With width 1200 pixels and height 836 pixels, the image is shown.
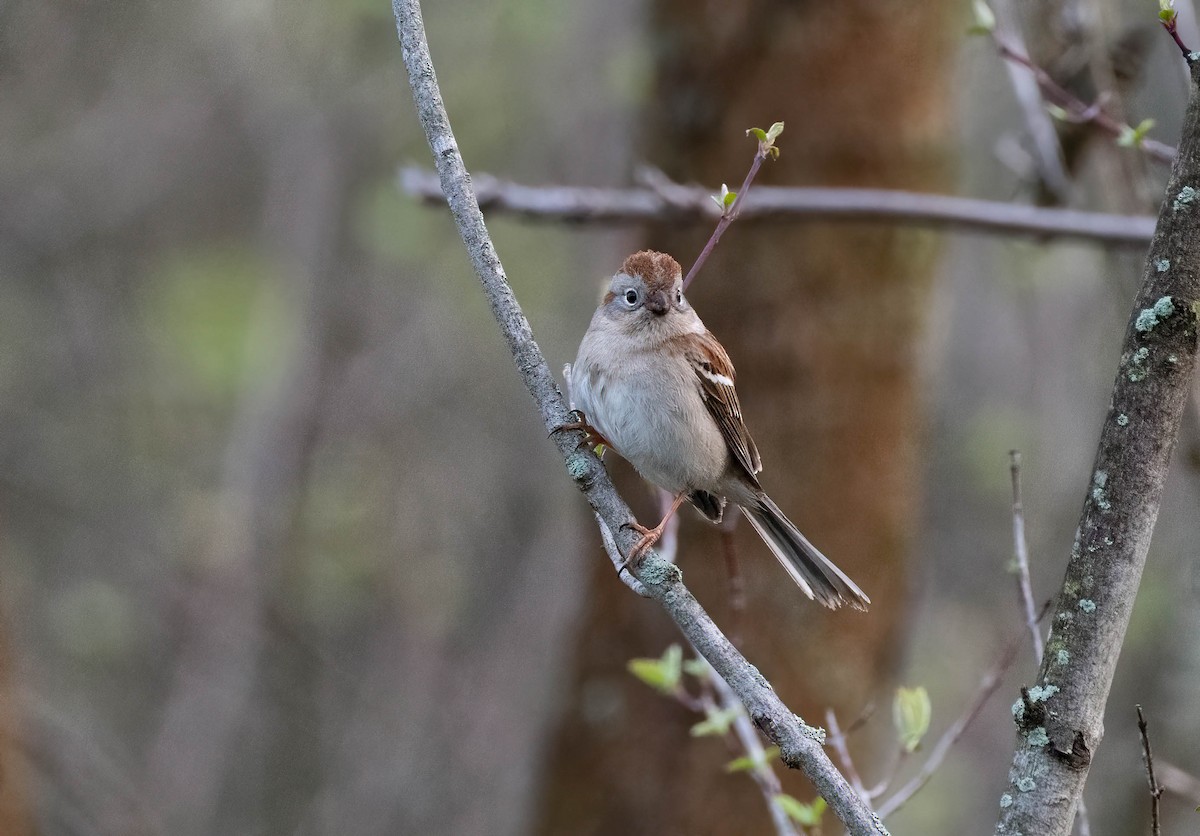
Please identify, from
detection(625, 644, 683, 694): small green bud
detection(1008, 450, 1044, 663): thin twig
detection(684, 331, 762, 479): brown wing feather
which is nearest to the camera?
detection(1008, 450, 1044, 663): thin twig

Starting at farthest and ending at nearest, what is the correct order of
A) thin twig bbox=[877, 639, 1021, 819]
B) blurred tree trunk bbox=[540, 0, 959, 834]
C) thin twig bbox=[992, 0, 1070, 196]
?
blurred tree trunk bbox=[540, 0, 959, 834] → thin twig bbox=[992, 0, 1070, 196] → thin twig bbox=[877, 639, 1021, 819]

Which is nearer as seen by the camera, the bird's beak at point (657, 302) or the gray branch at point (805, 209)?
the bird's beak at point (657, 302)

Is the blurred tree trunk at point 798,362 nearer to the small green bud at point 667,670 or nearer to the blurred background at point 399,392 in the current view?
the blurred background at point 399,392

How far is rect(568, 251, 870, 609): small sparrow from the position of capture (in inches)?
123

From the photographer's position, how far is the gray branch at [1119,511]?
1568mm

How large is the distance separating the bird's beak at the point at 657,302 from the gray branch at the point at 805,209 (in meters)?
0.54

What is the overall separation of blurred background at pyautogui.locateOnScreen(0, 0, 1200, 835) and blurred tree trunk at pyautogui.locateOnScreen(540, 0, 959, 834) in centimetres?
3

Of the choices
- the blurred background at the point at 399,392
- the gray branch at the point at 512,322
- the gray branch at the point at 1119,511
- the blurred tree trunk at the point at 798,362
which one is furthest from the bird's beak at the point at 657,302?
the gray branch at the point at 1119,511

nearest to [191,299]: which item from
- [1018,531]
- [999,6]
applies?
[999,6]

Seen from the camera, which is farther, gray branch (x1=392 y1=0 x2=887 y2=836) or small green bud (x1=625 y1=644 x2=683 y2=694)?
small green bud (x1=625 y1=644 x2=683 y2=694)

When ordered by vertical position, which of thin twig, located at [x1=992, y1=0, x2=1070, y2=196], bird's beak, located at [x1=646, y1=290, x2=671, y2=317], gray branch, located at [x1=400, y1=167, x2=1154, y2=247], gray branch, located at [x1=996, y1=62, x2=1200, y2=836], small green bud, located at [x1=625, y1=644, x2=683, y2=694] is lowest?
gray branch, located at [x1=996, y1=62, x2=1200, y2=836]

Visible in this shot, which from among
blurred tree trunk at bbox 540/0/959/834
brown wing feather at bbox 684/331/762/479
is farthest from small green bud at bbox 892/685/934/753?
blurred tree trunk at bbox 540/0/959/834

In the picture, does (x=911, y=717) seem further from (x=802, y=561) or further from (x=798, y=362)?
(x=798, y=362)

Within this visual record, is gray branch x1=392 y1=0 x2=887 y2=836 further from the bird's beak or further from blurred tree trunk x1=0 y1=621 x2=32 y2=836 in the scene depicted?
blurred tree trunk x1=0 y1=621 x2=32 y2=836
